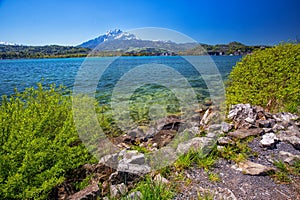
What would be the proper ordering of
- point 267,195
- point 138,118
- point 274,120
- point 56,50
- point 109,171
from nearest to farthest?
point 267,195
point 109,171
point 274,120
point 138,118
point 56,50

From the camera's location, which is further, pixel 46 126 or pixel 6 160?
pixel 46 126

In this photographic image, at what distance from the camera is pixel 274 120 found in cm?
600

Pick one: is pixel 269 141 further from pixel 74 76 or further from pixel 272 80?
pixel 74 76

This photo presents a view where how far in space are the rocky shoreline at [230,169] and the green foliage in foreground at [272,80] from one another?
1525 mm

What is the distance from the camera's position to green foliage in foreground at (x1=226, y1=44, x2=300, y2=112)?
7333 millimetres

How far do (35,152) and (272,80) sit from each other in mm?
8064

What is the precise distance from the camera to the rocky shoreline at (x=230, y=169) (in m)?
3.29

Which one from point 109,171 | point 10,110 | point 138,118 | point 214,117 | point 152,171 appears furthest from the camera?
point 138,118

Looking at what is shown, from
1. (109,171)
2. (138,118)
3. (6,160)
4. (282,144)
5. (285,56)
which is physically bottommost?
(138,118)

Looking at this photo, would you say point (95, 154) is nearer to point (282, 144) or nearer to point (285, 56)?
point (282, 144)

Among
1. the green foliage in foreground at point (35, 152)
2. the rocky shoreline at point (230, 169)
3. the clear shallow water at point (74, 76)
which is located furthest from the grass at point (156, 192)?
the clear shallow water at point (74, 76)

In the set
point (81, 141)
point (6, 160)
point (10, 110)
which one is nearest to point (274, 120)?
point (81, 141)

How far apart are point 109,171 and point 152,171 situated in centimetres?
98

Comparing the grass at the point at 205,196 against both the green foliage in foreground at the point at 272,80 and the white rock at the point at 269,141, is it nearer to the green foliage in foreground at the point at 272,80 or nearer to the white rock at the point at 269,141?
the white rock at the point at 269,141
